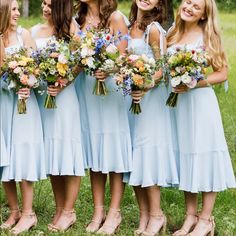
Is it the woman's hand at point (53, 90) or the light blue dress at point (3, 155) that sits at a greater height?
the woman's hand at point (53, 90)

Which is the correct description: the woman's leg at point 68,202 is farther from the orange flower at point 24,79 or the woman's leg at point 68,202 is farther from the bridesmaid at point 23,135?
Result: the orange flower at point 24,79

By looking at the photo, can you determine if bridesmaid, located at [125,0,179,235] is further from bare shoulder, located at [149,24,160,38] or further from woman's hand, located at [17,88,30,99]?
woman's hand, located at [17,88,30,99]

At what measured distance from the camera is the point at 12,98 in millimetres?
6535

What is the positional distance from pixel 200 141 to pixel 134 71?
871 millimetres

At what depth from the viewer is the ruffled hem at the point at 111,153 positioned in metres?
6.67

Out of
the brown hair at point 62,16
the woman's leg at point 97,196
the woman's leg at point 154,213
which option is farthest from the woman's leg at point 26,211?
the brown hair at point 62,16

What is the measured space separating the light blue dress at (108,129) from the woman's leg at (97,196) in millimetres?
156

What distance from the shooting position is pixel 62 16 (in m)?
6.58

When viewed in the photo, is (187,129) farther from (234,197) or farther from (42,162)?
(234,197)

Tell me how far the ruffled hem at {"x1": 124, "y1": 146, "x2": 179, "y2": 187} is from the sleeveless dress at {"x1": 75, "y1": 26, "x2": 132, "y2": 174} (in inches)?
4.4

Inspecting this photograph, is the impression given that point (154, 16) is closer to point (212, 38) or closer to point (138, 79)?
point (212, 38)

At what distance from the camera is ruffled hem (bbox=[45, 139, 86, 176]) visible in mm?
6637

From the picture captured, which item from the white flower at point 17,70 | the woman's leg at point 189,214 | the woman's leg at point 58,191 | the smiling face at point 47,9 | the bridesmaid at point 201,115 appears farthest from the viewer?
the woman's leg at point 58,191

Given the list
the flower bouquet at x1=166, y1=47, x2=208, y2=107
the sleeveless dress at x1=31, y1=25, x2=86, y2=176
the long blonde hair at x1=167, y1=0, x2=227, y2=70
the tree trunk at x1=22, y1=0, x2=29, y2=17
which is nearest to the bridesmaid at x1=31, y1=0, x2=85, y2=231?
the sleeveless dress at x1=31, y1=25, x2=86, y2=176
